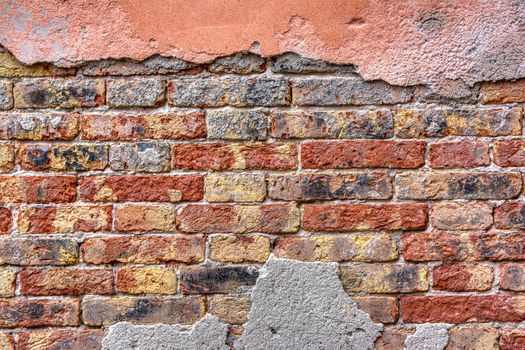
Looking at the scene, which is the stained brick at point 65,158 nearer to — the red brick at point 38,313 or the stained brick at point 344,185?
the red brick at point 38,313

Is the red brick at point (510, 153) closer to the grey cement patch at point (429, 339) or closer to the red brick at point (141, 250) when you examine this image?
the grey cement patch at point (429, 339)

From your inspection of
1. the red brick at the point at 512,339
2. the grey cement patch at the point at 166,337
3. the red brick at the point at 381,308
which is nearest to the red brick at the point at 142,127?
the grey cement patch at the point at 166,337

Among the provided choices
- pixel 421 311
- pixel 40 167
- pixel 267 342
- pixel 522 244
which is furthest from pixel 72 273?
pixel 522 244

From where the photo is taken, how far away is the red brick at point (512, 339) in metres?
1.52

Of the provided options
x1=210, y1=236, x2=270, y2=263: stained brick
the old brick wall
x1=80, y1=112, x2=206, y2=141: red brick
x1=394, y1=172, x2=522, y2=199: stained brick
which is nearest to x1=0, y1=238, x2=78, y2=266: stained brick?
the old brick wall

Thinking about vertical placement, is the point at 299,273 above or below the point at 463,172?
below

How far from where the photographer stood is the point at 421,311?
1530 mm

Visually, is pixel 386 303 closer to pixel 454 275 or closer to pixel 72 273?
pixel 454 275

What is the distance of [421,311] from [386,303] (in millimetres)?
112

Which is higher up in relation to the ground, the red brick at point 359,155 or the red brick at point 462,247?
the red brick at point 359,155

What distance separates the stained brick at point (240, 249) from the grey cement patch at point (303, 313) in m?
0.04

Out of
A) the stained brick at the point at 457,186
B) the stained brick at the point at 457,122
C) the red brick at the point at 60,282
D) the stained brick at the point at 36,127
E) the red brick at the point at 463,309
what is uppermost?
the stained brick at the point at 457,122

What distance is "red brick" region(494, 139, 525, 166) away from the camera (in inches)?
60.6

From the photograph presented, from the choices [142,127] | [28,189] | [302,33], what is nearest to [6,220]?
[28,189]
